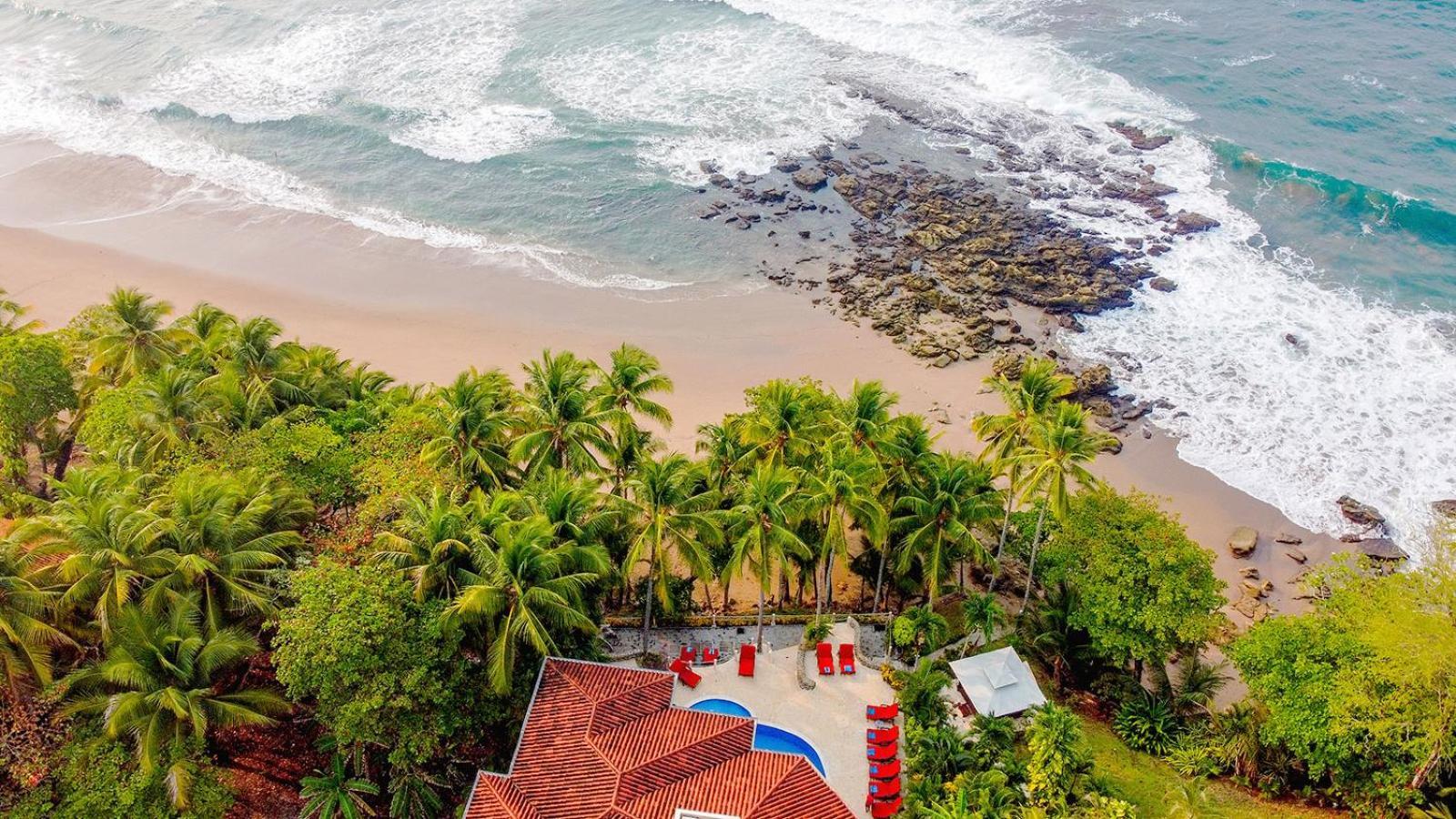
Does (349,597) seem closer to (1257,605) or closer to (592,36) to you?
(1257,605)

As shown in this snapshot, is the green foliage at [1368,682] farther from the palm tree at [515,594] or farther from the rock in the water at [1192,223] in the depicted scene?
the rock in the water at [1192,223]

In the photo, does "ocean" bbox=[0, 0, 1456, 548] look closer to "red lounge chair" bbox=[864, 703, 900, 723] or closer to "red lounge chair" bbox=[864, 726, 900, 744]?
"red lounge chair" bbox=[864, 703, 900, 723]

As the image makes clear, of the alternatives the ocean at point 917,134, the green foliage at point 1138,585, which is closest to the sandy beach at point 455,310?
the ocean at point 917,134

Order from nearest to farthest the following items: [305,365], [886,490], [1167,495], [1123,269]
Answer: [886,490] < [305,365] < [1167,495] < [1123,269]

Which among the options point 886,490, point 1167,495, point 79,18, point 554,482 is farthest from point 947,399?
point 79,18

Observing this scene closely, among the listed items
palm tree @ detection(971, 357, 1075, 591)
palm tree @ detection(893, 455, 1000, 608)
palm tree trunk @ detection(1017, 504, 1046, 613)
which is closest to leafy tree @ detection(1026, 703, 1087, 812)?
palm tree @ detection(893, 455, 1000, 608)
